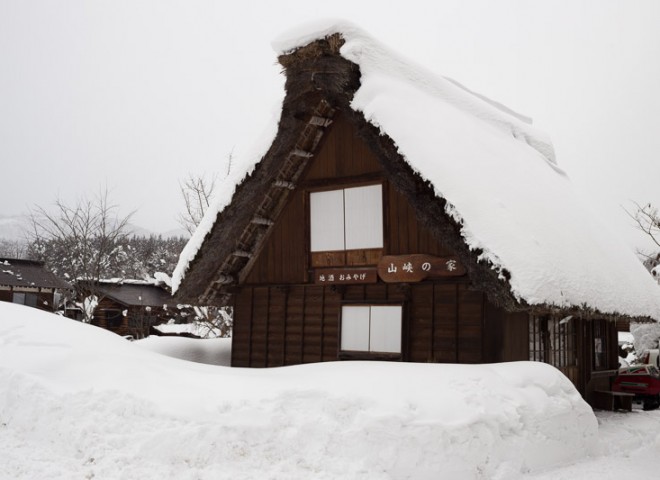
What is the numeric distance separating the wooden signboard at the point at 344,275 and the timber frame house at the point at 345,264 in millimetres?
20

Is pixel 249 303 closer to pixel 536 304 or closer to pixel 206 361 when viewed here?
pixel 206 361

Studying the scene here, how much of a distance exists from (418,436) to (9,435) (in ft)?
13.5

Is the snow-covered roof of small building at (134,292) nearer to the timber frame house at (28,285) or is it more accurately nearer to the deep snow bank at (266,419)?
the timber frame house at (28,285)

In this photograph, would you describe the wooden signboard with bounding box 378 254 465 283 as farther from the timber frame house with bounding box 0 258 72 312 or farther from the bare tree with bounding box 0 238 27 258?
the bare tree with bounding box 0 238 27 258

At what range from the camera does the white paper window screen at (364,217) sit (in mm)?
10555

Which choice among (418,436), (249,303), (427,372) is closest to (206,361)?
(249,303)

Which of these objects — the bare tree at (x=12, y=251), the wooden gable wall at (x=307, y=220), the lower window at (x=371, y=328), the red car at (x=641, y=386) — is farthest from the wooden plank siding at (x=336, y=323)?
the bare tree at (x=12, y=251)

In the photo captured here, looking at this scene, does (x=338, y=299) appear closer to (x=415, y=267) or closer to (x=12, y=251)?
(x=415, y=267)

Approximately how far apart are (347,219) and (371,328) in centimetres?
203

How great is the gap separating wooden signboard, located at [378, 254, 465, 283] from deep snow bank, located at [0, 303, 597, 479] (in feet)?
7.85

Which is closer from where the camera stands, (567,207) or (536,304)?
(536,304)

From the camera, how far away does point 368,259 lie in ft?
34.9

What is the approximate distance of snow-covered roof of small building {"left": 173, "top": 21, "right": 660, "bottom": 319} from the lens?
827cm

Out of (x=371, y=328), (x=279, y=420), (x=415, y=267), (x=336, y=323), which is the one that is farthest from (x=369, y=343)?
(x=279, y=420)
